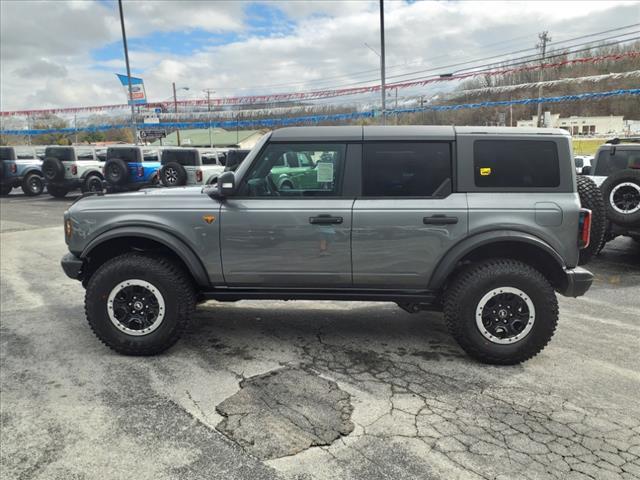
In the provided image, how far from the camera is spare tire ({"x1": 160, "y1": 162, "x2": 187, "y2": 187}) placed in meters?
16.5

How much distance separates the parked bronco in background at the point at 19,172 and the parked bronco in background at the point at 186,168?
6.86m

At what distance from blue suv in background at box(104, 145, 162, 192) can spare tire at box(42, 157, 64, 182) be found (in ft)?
6.11

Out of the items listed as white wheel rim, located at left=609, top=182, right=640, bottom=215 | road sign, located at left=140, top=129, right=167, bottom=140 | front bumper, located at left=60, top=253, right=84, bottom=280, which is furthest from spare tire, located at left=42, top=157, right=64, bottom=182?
white wheel rim, located at left=609, top=182, right=640, bottom=215

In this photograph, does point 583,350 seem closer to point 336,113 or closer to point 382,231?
point 382,231

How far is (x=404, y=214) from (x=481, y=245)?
2.08ft

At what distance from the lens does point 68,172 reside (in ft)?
60.9

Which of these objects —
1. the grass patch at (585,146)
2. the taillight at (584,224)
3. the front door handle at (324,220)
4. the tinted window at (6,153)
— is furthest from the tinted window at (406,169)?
the tinted window at (6,153)

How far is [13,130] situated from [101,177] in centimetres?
4091

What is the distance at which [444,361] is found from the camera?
13.1ft

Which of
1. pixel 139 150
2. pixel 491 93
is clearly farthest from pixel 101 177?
pixel 491 93

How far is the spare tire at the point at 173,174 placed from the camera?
54.2ft

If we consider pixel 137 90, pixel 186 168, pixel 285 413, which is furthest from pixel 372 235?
pixel 137 90

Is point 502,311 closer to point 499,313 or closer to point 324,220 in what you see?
point 499,313

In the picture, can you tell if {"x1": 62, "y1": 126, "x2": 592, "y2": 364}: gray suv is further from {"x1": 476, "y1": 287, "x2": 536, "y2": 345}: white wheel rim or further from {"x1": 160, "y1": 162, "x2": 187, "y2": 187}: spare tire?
{"x1": 160, "y1": 162, "x2": 187, "y2": 187}: spare tire
